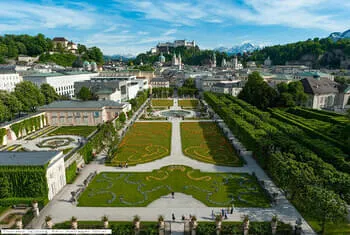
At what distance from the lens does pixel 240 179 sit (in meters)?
34.6

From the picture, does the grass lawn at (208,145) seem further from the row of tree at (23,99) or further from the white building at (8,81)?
the white building at (8,81)

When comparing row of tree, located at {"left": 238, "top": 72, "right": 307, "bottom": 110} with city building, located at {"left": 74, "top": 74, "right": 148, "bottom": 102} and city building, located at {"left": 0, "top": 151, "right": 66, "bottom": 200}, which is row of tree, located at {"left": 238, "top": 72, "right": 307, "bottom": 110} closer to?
city building, located at {"left": 74, "top": 74, "right": 148, "bottom": 102}

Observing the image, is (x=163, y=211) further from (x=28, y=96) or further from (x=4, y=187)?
(x=28, y=96)

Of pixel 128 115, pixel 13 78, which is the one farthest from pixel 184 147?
pixel 13 78

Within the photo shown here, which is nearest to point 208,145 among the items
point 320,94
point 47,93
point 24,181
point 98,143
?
point 98,143

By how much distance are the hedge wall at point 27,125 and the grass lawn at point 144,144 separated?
2449 cm

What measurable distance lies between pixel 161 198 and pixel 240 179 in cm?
1219

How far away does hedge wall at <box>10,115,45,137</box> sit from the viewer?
2186 inches

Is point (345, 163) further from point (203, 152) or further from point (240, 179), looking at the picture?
point (203, 152)

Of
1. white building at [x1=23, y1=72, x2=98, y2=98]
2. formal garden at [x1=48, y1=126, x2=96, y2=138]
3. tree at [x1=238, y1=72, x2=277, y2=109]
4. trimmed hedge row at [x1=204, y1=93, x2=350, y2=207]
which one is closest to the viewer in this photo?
trimmed hedge row at [x1=204, y1=93, x2=350, y2=207]

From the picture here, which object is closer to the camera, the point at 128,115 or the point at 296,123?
the point at 296,123

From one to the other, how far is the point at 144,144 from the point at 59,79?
6908 cm

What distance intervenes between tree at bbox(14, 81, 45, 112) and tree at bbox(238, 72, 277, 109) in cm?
7114

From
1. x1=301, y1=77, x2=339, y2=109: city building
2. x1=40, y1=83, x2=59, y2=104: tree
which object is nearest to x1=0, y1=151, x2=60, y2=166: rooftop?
x1=40, y1=83, x2=59, y2=104: tree
